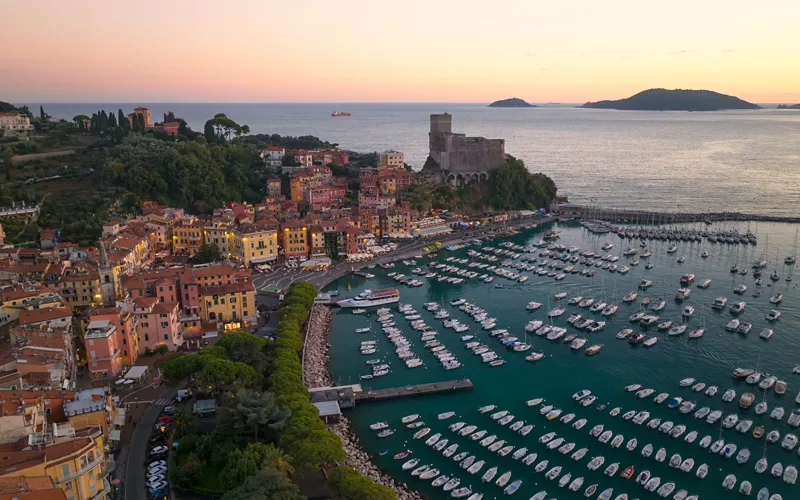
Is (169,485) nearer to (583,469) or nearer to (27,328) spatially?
(27,328)

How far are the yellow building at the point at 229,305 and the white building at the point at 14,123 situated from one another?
45.7 m

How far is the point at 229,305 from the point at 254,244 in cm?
1209

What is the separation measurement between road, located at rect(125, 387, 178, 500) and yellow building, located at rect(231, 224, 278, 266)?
19.9 meters

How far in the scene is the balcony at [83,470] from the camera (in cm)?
1631

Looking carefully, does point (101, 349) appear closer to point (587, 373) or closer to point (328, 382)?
point (328, 382)

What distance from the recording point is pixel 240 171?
A: 205ft

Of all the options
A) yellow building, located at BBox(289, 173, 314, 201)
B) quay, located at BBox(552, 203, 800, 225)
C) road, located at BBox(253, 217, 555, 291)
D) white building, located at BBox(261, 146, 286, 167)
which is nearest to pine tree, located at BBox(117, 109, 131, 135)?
white building, located at BBox(261, 146, 286, 167)

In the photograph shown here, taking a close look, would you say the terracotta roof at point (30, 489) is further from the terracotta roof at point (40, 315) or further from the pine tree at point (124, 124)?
the pine tree at point (124, 124)

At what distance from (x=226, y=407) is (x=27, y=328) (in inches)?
492

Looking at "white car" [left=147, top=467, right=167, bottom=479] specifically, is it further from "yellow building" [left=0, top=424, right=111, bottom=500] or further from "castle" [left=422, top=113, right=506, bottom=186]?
"castle" [left=422, top=113, right=506, bottom=186]

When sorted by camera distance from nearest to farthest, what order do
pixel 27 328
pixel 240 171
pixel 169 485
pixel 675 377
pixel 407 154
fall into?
pixel 169 485 → pixel 27 328 → pixel 675 377 → pixel 240 171 → pixel 407 154

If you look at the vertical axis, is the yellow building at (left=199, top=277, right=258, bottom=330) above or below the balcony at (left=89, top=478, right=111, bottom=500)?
above

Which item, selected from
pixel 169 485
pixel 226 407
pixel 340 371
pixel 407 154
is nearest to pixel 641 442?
pixel 340 371

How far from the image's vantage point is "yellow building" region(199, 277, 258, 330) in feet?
111
